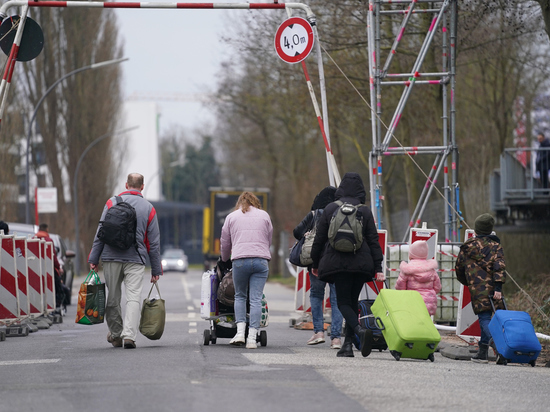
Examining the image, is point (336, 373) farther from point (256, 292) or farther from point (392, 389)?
point (256, 292)

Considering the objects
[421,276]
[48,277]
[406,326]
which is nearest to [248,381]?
[406,326]

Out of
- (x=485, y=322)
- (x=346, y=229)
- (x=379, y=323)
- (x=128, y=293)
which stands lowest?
(x=485, y=322)

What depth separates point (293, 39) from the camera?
15.1 meters

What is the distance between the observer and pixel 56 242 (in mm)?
21453

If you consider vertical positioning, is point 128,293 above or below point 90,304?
above

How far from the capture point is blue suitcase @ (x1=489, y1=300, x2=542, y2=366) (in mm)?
10203

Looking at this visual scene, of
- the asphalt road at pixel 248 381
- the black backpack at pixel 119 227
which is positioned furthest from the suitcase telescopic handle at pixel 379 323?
the black backpack at pixel 119 227

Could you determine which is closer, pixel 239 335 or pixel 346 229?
pixel 346 229

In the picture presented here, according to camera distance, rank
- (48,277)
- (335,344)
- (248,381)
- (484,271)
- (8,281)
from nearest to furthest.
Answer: (248,381) < (484,271) < (335,344) < (8,281) < (48,277)

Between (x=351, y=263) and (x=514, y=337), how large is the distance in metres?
1.83

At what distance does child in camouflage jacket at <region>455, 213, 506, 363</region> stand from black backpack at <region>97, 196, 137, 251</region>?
3548 millimetres

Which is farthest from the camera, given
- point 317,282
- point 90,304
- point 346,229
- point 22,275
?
point 22,275

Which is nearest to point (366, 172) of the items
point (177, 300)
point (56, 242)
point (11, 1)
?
point (177, 300)

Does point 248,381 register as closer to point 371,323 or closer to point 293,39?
point 371,323
